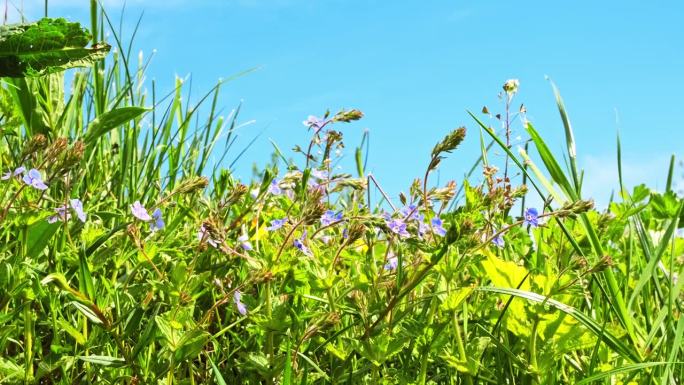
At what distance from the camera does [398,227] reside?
1.90 meters

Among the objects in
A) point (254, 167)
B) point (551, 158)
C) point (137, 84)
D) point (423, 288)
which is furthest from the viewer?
point (254, 167)

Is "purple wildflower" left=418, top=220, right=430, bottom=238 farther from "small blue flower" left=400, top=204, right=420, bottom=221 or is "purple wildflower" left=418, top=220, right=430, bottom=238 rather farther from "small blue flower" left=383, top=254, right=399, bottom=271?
"small blue flower" left=383, top=254, right=399, bottom=271

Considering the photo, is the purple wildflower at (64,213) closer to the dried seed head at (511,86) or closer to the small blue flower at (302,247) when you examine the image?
the small blue flower at (302,247)

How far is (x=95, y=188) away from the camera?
9.43 ft

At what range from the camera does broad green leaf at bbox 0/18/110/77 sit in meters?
2.11

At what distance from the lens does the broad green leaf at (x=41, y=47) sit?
2.11 metres

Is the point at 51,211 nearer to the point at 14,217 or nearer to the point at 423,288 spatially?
the point at 14,217

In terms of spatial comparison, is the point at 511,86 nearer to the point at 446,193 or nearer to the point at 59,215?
the point at 446,193

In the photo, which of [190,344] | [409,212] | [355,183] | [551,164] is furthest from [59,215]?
[551,164]

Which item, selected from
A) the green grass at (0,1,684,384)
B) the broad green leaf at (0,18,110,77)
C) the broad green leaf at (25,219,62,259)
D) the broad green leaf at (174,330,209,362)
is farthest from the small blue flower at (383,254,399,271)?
the broad green leaf at (0,18,110,77)

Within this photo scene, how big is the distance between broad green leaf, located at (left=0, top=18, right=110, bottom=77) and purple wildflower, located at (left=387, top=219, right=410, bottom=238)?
3.08 ft

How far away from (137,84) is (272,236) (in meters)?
1.95

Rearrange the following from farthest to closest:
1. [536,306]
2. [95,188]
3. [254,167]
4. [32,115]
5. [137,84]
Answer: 1. [254,167]
2. [137,84]
3. [95,188]
4. [32,115]
5. [536,306]

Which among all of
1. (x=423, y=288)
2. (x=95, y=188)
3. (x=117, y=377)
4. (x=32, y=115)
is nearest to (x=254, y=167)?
(x=95, y=188)
